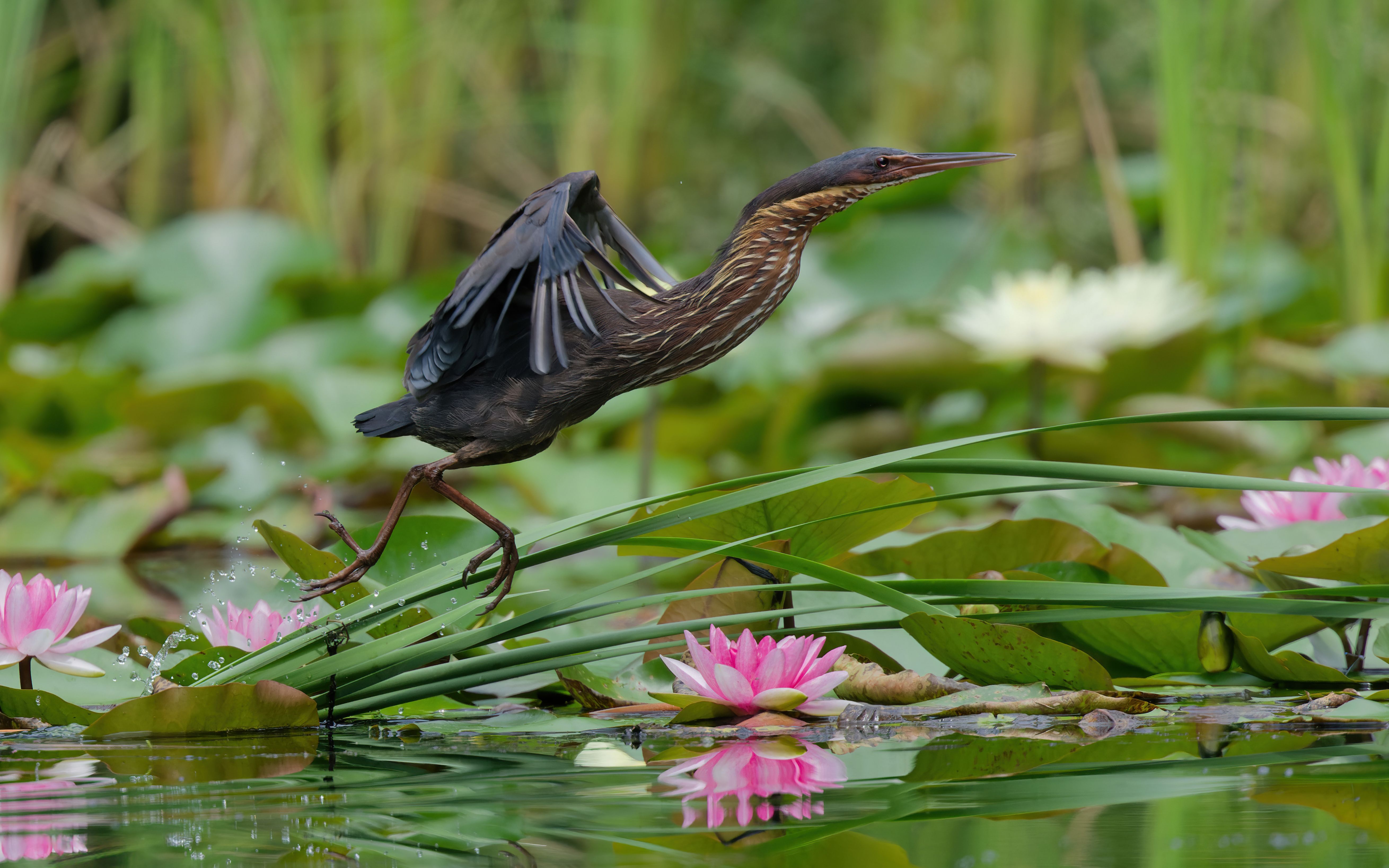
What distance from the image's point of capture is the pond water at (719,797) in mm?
891

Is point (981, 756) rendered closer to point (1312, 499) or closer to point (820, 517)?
point (820, 517)

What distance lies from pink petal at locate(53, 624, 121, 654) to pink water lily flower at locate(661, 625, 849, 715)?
0.77 m

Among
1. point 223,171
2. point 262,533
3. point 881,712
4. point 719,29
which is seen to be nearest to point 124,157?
point 223,171

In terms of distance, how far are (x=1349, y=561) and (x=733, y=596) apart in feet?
2.73

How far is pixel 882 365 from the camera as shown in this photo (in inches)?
142

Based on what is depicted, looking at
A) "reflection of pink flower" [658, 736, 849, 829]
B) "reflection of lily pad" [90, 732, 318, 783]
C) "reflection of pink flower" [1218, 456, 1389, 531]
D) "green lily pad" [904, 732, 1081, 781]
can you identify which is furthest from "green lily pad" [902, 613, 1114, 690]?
"reflection of lily pad" [90, 732, 318, 783]

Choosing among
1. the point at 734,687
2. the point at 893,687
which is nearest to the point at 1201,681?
the point at 893,687

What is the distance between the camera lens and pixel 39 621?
160cm

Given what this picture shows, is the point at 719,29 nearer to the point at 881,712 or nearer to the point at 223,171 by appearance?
the point at 223,171

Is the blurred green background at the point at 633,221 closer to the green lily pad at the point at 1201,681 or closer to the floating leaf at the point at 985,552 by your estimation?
the floating leaf at the point at 985,552

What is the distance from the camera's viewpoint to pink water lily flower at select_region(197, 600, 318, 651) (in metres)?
1.71

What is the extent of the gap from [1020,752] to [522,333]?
78cm

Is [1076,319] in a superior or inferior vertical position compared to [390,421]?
superior

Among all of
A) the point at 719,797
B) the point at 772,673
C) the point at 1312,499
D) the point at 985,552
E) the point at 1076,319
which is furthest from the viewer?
the point at 1076,319
